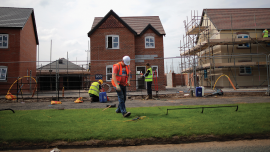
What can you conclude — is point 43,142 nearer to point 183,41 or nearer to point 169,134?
point 169,134

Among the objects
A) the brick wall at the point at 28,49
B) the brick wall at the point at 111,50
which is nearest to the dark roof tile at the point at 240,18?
the brick wall at the point at 111,50

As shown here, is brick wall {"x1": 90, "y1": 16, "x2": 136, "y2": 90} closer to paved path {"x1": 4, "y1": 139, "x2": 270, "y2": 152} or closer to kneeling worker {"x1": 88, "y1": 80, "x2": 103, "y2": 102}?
kneeling worker {"x1": 88, "y1": 80, "x2": 103, "y2": 102}

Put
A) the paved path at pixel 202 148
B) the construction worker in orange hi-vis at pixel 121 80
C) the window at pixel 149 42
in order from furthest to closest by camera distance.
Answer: the window at pixel 149 42
the construction worker in orange hi-vis at pixel 121 80
the paved path at pixel 202 148

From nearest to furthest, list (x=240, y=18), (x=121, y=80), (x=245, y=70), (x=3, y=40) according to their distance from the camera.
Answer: (x=121, y=80)
(x=3, y=40)
(x=245, y=70)
(x=240, y=18)

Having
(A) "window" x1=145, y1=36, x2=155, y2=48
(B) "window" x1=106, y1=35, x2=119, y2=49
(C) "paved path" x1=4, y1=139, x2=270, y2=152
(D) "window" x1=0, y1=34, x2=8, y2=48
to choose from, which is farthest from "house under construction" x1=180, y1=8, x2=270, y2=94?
(D) "window" x1=0, y1=34, x2=8, y2=48

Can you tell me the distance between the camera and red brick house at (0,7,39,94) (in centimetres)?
1892

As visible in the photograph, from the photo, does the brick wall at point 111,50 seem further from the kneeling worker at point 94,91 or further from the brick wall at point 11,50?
the kneeling worker at point 94,91

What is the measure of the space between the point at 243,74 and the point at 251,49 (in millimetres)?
3493

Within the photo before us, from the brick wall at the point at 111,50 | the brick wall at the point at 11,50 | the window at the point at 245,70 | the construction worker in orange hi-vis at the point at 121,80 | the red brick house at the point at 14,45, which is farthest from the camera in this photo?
the window at the point at 245,70

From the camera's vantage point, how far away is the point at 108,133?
3.79 m

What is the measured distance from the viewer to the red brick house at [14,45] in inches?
745

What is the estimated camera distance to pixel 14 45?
20172mm

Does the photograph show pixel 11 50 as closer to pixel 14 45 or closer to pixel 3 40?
pixel 14 45

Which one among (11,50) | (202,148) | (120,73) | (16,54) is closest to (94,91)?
(120,73)
